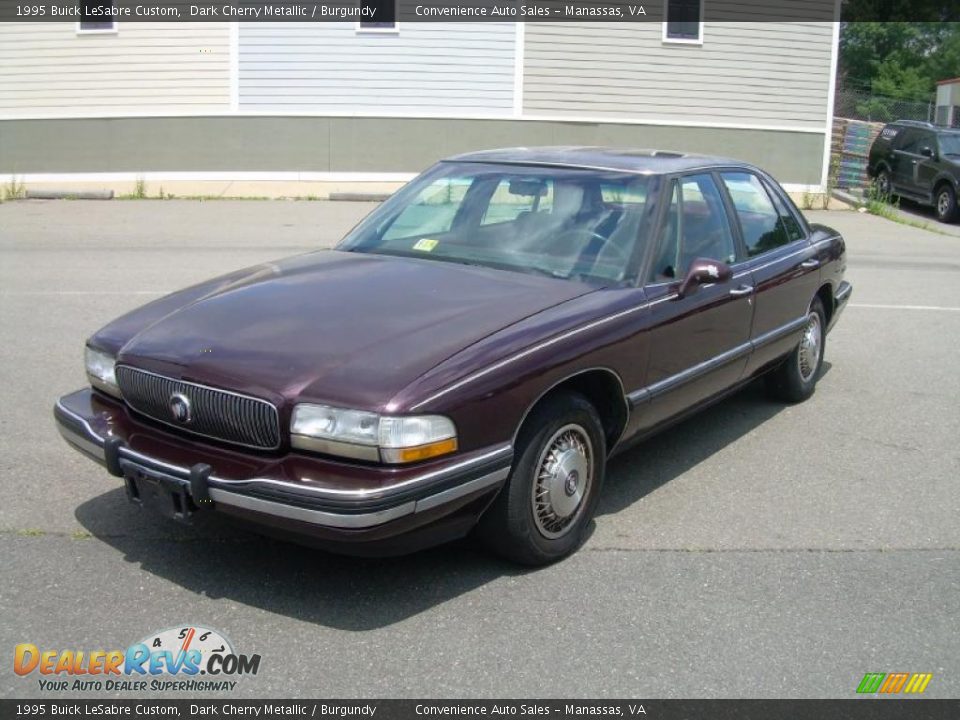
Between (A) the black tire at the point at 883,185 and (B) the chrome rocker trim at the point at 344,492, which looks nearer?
(B) the chrome rocker trim at the point at 344,492

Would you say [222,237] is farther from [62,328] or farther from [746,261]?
[746,261]

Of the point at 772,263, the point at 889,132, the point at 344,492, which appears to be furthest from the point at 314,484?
the point at 889,132

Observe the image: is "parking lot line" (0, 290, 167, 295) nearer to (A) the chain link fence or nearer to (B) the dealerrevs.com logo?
(B) the dealerrevs.com logo

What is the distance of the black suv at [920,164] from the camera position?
19.0m

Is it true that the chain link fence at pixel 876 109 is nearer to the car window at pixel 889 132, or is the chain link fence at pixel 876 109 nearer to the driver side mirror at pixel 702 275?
the car window at pixel 889 132

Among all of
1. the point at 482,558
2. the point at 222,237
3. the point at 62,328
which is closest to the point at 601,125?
the point at 222,237

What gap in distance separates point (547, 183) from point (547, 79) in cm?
1609

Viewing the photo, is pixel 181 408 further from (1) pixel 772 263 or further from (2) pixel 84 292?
(2) pixel 84 292

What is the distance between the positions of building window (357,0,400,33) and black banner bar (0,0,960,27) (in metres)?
0.02

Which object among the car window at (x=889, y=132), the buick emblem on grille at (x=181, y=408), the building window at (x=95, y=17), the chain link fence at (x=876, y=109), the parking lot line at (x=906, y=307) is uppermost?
the building window at (x=95, y=17)

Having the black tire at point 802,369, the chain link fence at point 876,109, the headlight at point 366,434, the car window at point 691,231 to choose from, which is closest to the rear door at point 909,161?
the black tire at point 802,369

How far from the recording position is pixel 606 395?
4.55 meters

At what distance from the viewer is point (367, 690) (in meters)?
3.29

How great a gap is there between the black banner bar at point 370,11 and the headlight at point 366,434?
1794cm
